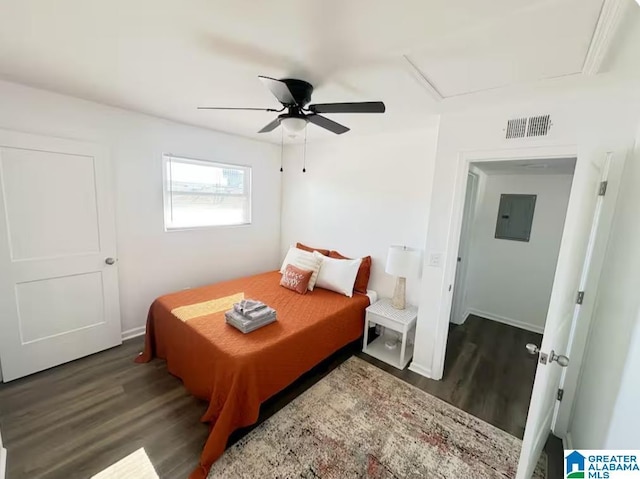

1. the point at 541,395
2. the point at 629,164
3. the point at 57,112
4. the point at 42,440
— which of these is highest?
the point at 57,112

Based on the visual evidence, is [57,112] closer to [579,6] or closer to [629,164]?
[579,6]

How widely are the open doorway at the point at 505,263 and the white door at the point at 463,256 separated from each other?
1cm

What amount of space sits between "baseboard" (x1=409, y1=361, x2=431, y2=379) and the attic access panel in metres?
2.34

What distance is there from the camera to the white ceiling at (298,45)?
114 centimetres

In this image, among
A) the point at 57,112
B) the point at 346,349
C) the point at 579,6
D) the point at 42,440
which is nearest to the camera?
the point at 579,6

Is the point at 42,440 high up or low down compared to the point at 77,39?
down

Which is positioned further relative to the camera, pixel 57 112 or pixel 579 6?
pixel 57 112

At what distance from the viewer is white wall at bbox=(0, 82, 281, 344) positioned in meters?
2.24

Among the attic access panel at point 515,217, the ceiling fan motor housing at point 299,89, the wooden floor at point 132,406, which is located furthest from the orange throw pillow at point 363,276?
the attic access panel at point 515,217

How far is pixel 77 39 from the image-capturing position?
4.73 feet

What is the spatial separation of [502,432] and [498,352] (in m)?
1.29

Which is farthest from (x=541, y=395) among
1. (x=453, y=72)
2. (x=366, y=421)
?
(x=453, y=72)

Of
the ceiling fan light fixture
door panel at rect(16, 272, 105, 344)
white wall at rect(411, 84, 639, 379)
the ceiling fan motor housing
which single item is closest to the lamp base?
white wall at rect(411, 84, 639, 379)

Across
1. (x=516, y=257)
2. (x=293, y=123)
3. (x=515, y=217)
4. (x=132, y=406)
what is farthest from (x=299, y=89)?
(x=516, y=257)
